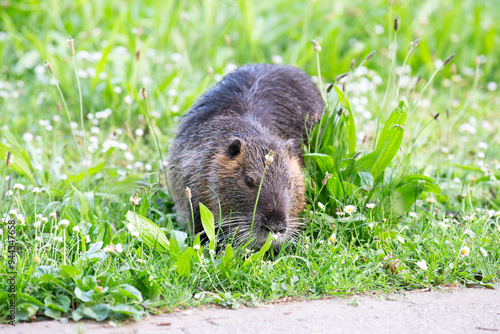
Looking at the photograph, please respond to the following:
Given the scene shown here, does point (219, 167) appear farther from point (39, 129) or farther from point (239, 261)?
point (39, 129)

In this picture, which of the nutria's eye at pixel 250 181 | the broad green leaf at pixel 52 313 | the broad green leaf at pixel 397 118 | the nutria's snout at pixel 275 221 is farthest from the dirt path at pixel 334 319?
the broad green leaf at pixel 397 118

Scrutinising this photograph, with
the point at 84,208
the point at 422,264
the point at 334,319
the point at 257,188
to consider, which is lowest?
the point at 334,319

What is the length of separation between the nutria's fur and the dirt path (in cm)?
59

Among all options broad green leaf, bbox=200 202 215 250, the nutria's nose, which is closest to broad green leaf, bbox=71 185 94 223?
broad green leaf, bbox=200 202 215 250

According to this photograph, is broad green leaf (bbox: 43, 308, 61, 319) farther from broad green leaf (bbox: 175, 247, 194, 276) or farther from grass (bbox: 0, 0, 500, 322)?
broad green leaf (bbox: 175, 247, 194, 276)

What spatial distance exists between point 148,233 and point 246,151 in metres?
0.79

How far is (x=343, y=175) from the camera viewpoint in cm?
384

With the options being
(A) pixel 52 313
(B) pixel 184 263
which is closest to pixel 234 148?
(B) pixel 184 263

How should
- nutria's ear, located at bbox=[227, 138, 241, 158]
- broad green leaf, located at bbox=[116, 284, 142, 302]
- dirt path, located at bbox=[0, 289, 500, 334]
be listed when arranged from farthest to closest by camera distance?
nutria's ear, located at bbox=[227, 138, 241, 158] → broad green leaf, located at bbox=[116, 284, 142, 302] → dirt path, located at bbox=[0, 289, 500, 334]

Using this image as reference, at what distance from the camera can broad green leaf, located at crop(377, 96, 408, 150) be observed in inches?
144

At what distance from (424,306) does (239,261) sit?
0.98 m

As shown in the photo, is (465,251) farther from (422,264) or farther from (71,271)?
(71,271)

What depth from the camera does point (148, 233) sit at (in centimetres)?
322

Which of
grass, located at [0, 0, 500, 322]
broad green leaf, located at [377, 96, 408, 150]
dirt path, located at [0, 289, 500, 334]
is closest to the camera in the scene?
dirt path, located at [0, 289, 500, 334]
